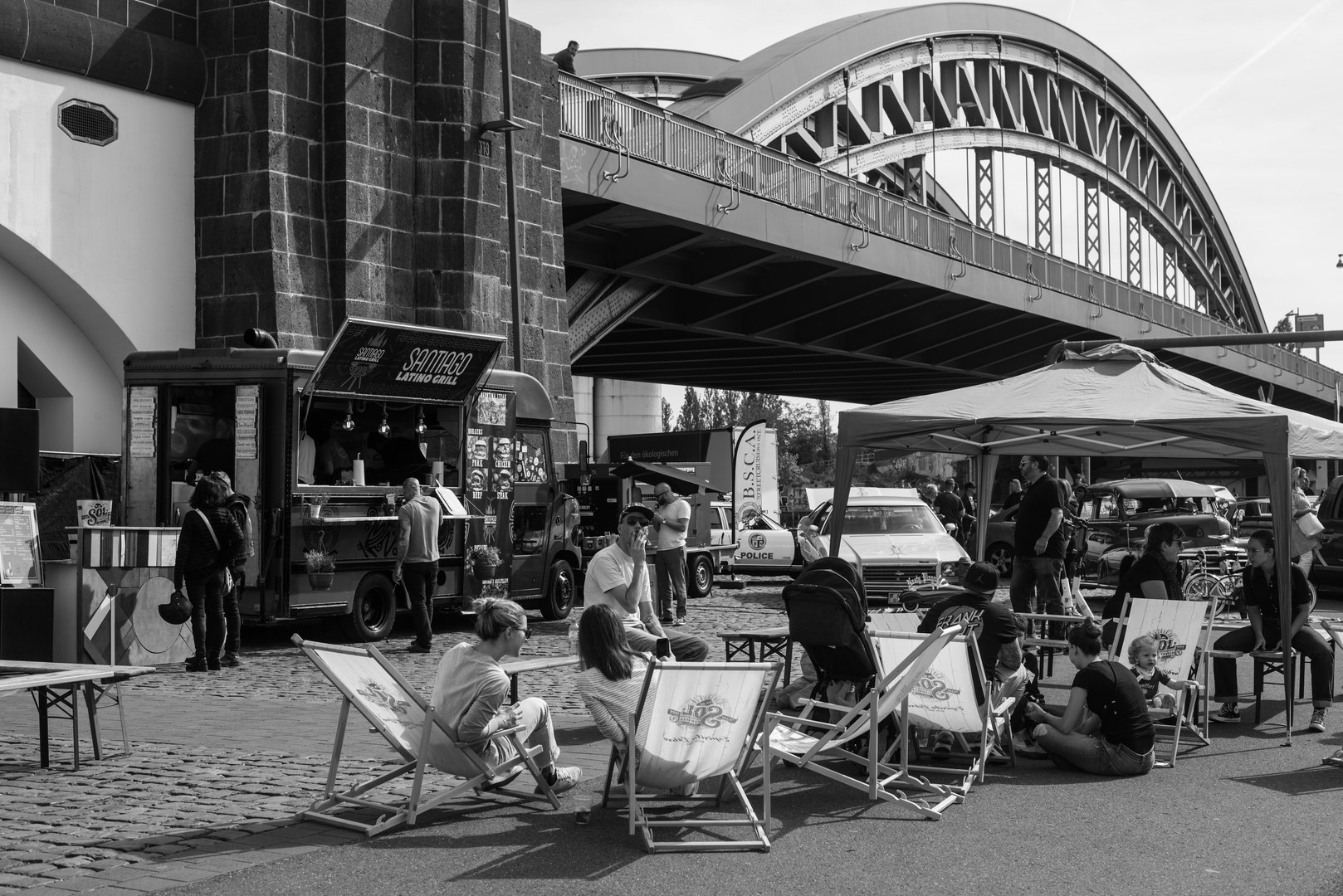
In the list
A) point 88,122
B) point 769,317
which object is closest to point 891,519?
point 88,122

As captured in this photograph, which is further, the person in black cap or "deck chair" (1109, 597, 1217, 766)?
"deck chair" (1109, 597, 1217, 766)

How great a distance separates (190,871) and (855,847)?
2.88 m

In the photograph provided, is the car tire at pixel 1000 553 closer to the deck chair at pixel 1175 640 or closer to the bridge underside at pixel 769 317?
the bridge underside at pixel 769 317

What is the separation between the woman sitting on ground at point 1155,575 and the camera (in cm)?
1101

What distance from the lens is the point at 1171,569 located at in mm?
11219

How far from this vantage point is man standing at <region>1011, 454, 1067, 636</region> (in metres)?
13.6

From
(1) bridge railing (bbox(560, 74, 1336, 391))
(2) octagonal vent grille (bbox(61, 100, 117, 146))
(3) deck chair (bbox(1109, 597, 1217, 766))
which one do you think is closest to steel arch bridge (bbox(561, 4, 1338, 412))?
(1) bridge railing (bbox(560, 74, 1336, 391))

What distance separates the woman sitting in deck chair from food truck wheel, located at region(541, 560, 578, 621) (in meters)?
10.2

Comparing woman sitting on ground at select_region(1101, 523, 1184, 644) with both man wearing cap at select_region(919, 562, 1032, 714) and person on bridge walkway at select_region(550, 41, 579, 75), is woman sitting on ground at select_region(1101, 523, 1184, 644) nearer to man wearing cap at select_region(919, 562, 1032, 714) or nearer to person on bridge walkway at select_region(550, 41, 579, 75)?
man wearing cap at select_region(919, 562, 1032, 714)

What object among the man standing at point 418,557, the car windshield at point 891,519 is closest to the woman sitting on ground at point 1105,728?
the man standing at point 418,557

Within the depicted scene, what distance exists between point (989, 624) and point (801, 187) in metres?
20.8

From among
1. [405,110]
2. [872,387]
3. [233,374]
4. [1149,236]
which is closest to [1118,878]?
[233,374]

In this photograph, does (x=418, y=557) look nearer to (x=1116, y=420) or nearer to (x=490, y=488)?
(x=490, y=488)

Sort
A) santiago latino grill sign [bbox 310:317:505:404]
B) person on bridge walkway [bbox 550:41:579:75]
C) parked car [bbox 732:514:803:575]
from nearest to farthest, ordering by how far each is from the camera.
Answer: santiago latino grill sign [bbox 310:317:505:404]
person on bridge walkway [bbox 550:41:579:75]
parked car [bbox 732:514:803:575]
